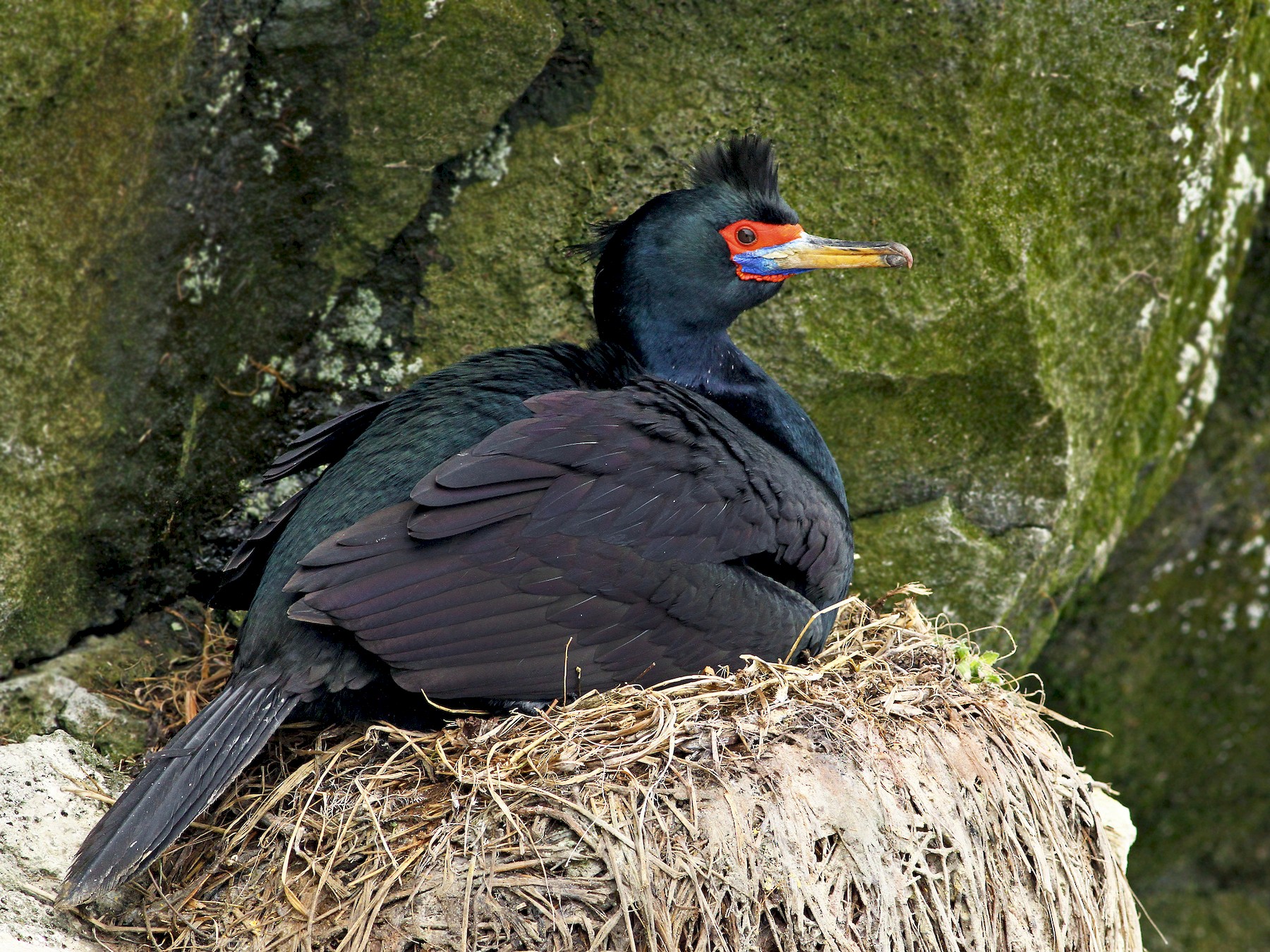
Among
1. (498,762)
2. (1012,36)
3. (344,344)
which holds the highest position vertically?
(1012,36)

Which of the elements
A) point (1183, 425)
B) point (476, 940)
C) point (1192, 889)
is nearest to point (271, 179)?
point (476, 940)

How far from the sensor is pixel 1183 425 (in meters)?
4.36

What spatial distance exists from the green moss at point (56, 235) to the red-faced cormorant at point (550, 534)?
476 mm

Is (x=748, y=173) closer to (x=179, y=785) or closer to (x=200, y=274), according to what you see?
(x=200, y=274)

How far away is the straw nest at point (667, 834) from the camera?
2377mm

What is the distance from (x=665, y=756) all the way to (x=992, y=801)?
2.56ft

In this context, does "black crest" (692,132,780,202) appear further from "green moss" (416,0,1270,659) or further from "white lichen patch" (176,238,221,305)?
"white lichen patch" (176,238,221,305)

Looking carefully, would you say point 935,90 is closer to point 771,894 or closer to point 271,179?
point 271,179

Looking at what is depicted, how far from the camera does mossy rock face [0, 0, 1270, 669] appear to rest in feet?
10.4

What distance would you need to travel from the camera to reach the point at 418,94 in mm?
3453

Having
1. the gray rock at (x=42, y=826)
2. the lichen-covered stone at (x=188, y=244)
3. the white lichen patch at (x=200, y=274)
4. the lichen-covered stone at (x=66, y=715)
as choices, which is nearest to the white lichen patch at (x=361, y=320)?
the lichen-covered stone at (x=188, y=244)

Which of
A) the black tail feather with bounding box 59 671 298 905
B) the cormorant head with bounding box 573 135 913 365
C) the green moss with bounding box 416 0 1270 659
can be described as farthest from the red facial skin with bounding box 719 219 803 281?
the black tail feather with bounding box 59 671 298 905

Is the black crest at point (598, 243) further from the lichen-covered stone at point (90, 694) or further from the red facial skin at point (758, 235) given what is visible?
the lichen-covered stone at point (90, 694)

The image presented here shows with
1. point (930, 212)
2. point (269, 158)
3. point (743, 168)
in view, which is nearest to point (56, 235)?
point (269, 158)
